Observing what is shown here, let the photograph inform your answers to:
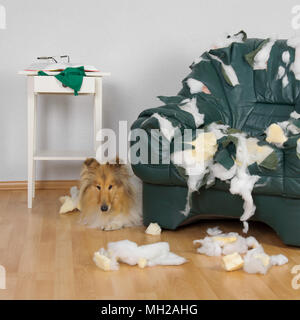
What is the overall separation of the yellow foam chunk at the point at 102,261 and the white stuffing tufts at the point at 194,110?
1.06 m

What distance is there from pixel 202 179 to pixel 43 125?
1.71 meters

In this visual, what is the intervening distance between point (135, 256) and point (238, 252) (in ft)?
1.74

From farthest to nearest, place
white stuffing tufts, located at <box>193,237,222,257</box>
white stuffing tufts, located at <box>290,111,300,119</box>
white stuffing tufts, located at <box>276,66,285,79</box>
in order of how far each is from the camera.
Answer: white stuffing tufts, located at <box>276,66,285,79</box> → white stuffing tufts, located at <box>290,111,300,119</box> → white stuffing tufts, located at <box>193,237,222,257</box>

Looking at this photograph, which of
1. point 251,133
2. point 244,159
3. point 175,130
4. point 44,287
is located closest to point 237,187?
point 244,159

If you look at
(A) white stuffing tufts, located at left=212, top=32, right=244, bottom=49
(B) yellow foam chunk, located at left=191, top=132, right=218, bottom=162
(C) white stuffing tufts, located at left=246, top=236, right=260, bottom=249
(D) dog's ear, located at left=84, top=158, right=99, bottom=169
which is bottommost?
(C) white stuffing tufts, located at left=246, top=236, right=260, bottom=249

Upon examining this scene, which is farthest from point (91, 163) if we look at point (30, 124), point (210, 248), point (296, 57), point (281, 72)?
point (296, 57)

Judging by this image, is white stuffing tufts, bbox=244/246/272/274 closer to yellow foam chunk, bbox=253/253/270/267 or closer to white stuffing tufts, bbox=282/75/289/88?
yellow foam chunk, bbox=253/253/270/267

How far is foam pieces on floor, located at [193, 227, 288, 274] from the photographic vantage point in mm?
2484

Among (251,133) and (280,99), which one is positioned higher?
(280,99)

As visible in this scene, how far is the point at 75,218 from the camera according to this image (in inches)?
134

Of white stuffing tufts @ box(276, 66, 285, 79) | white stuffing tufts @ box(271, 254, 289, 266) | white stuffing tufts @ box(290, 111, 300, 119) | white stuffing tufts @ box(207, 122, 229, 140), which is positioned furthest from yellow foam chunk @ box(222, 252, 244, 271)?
white stuffing tufts @ box(276, 66, 285, 79)

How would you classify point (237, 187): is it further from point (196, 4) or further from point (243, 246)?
point (196, 4)

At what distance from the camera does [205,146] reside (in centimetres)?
286

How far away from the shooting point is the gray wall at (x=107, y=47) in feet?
13.4
